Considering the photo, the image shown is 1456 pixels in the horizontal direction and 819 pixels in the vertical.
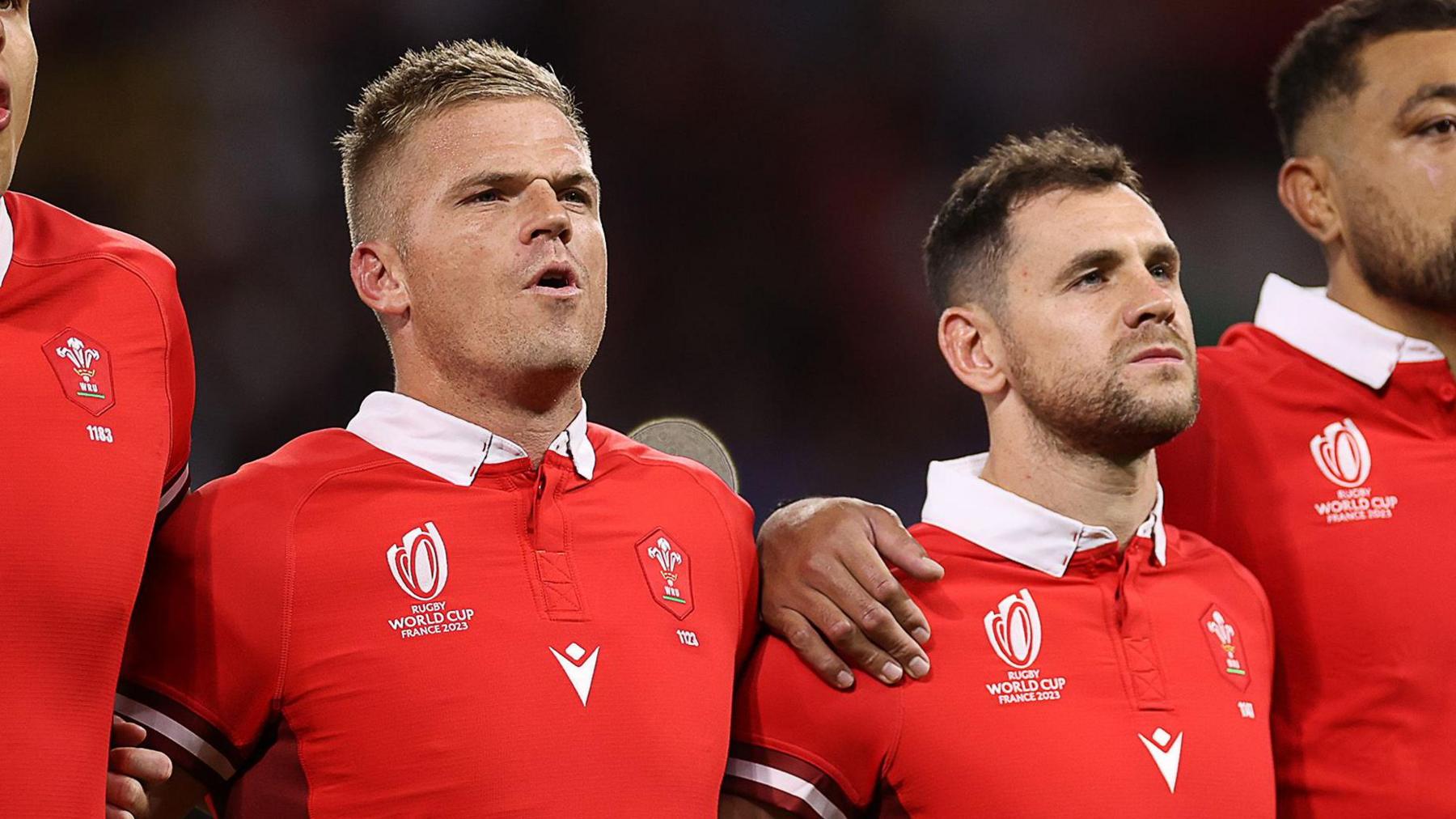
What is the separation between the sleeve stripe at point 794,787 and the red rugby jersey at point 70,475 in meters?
0.93

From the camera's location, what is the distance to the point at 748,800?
231cm

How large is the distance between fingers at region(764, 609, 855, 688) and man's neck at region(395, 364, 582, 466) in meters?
0.46

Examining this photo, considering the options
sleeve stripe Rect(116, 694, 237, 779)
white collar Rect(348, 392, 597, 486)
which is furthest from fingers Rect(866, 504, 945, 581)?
sleeve stripe Rect(116, 694, 237, 779)

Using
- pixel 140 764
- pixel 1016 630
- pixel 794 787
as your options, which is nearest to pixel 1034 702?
pixel 1016 630

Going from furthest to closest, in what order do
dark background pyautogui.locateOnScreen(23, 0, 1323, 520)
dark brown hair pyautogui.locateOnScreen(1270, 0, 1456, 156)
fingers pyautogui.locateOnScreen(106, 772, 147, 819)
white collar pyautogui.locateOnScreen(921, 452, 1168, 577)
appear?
dark background pyautogui.locateOnScreen(23, 0, 1323, 520) → dark brown hair pyautogui.locateOnScreen(1270, 0, 1456, 156) → white collar pyautogui.locateOnScreen(921, 452, 1168, 577) → fingers pyautogui.locateOnScreen(106, 772, 147, 819)

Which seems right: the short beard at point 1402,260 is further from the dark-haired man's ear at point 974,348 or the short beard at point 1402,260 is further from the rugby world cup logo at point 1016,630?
the rugby world cup logo at point 1016,630

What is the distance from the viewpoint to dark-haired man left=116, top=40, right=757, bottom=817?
2.04 meters

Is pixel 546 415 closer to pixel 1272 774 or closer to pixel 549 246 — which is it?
pixel 549 246

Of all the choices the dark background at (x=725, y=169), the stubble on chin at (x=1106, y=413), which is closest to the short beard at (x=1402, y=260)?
the stubble on chin at (x=1106, y=413)

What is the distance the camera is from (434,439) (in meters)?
2.27

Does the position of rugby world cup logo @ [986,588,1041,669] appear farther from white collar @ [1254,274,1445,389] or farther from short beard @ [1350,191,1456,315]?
short beard @ [1350,191,1456,315]

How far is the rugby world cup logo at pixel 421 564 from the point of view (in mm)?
2121

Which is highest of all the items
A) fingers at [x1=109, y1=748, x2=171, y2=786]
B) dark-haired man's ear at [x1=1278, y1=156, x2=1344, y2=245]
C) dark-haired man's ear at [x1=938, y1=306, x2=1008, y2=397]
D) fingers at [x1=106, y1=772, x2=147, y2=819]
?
dark-haired man's ear at [x1=1278, y1=156, x2=1344, y2=245]

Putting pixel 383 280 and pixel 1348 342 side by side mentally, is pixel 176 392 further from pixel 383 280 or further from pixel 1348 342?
pixel 1348 342
